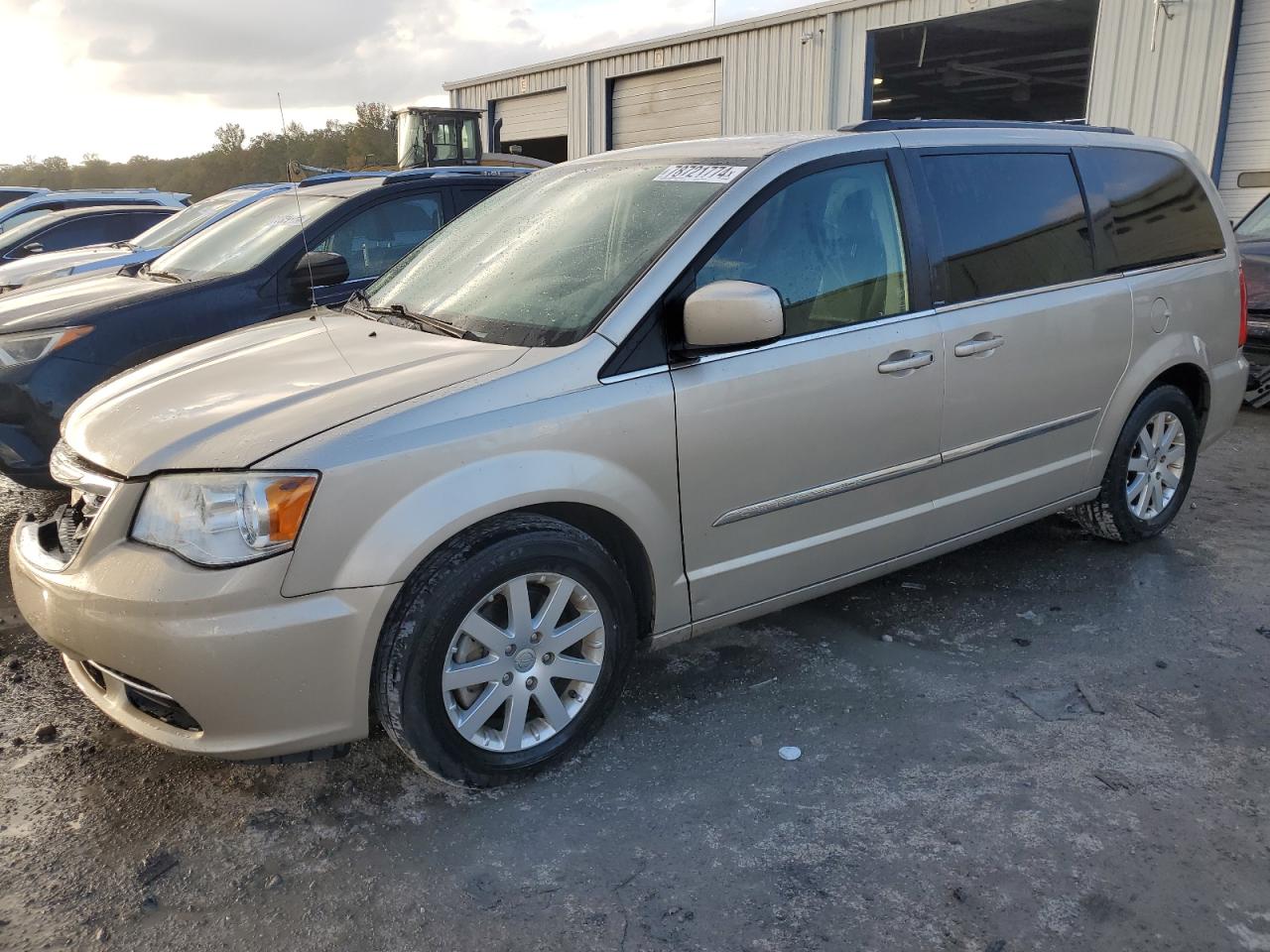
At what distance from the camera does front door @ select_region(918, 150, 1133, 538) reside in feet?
11.7

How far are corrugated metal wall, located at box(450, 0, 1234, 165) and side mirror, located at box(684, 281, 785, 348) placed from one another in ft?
25.1

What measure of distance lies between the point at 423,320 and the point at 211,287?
2487 mm

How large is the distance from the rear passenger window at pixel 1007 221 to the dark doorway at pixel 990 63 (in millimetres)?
10544

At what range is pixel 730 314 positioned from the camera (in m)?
2.77

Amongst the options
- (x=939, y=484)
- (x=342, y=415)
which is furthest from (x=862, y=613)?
(x=342, y=415)

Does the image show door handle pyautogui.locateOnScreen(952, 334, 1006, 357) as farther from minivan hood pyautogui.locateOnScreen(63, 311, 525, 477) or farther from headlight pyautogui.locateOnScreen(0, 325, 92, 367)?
headlight pyautogui.locateOnScreen(0, 325, 92, 367)

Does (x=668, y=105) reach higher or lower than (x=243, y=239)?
higher

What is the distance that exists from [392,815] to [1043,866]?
1.68 m

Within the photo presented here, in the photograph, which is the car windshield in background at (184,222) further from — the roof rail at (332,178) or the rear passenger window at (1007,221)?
the rear passenger window at (1007,221)

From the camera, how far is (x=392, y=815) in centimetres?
272

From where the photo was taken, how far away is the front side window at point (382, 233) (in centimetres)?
576

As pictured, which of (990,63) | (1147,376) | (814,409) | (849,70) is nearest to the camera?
(814,409)

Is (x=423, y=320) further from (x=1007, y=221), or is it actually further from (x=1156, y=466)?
(x=1156, y=466)

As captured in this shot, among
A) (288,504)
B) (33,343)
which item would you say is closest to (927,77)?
(33,343)
